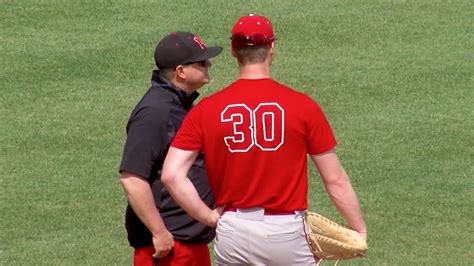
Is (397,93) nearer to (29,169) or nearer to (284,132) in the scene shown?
(29,169)

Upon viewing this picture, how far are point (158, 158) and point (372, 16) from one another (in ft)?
25.6

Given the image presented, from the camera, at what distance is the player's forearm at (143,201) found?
6.00 meters

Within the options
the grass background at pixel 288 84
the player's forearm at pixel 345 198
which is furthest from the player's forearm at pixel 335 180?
the grass background at pixel 288 84

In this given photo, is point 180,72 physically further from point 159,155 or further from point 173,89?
point 159,155

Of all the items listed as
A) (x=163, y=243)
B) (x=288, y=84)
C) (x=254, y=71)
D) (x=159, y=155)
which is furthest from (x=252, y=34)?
(x=288, y=84)

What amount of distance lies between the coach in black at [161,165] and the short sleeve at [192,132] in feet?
1.11

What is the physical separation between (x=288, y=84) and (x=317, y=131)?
631cm

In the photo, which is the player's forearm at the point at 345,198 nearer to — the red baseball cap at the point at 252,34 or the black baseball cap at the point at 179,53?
the red baseball cap at the point at 252,34

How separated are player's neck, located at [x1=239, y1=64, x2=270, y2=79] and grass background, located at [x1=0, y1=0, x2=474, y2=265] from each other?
3150mm

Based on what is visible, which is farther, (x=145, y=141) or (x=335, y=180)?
(x=145, y=141)

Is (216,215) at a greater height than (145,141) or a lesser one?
lesser

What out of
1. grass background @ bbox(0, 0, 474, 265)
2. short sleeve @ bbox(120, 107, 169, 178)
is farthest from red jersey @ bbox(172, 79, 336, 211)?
grass background @ bbox(0, 0, 474, 265)

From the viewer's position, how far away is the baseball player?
560cm

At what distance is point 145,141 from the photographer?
6.00 metres
